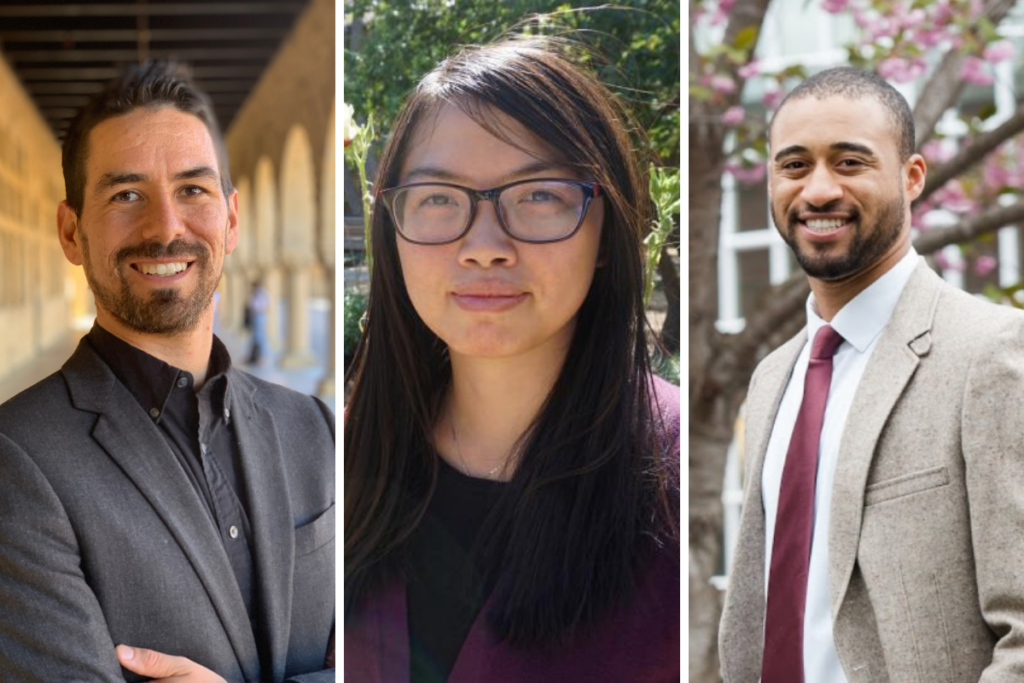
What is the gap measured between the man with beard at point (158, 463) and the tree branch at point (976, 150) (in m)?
1.92

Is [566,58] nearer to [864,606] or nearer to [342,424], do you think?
[342,424]

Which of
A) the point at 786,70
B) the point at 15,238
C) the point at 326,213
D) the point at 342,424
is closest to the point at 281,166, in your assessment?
the point at 326,213

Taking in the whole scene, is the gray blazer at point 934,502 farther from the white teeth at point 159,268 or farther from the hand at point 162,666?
the white teeth at point 159,268

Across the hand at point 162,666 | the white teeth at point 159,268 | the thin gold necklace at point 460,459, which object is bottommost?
the hand at point 162,666

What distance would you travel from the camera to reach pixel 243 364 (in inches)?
457

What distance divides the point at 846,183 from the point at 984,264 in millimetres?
2229

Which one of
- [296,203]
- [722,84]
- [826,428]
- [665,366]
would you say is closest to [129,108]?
[665,366]

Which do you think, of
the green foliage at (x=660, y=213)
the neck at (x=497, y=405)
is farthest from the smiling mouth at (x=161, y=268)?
the green foliage at (x=660, y=213)

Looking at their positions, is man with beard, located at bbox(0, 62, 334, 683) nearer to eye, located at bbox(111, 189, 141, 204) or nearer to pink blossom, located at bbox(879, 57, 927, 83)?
eye, located at bbox(111, 189, 141, 204)

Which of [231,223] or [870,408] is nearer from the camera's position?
[870,408]

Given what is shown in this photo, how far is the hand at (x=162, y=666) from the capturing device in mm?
2291

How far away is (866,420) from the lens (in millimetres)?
2309

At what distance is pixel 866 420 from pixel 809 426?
125 mm

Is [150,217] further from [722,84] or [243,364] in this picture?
[243,364]
